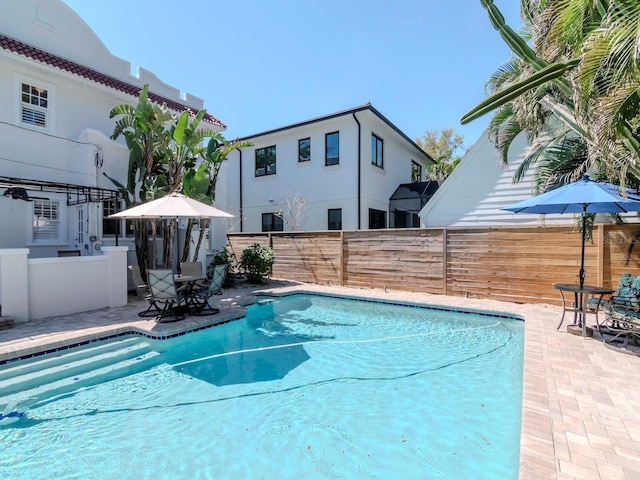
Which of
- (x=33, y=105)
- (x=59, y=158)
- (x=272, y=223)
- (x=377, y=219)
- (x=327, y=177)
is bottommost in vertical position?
(x=272, y=223)

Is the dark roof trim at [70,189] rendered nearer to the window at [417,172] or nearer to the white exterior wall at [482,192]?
the white exterior wall at [482,192]

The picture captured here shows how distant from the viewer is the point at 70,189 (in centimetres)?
1137

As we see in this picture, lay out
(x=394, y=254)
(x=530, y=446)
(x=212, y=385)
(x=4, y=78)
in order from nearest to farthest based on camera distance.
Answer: (x=530, y=446)
(x=212, y=385)
(x=4, y=78)
(x=394, y=254)

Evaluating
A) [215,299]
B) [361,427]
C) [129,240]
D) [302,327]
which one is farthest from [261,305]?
[361,427]

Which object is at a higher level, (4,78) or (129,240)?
(4,78)

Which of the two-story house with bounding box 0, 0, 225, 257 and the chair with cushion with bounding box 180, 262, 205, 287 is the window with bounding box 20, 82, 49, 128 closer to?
the two-story house with bounding box 0, 0, 225, 257

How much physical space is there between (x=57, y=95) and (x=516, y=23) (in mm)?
14542

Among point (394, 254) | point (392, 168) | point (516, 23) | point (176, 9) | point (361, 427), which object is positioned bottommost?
point (361, 427)

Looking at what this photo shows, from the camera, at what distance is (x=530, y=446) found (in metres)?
3.38

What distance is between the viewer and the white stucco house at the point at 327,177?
17.1m

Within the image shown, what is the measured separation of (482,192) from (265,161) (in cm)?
1239

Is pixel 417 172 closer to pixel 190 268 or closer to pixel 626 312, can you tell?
pixel 190 268

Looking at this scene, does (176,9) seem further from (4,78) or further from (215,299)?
(215,299)

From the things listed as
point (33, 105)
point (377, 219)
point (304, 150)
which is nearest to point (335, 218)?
point (377, 219)
